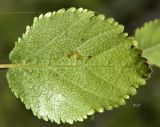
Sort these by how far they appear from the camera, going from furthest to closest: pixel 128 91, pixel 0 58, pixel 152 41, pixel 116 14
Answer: pixel 116 14 < pixel 0 58 < pixel 152 41 < pixel 128 91

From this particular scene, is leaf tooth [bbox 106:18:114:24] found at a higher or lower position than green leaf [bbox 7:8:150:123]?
higher

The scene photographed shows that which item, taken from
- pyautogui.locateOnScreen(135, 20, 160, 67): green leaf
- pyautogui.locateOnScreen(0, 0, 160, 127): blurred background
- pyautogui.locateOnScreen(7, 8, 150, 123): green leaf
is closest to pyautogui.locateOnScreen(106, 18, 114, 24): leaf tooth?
pyautogui.locateOnScreen(7, 8, 150, 123): green leaf

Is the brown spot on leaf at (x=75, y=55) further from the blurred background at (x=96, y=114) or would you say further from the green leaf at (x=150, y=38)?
the blurred background at (x=96, y=114)

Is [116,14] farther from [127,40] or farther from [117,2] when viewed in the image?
[127,40]

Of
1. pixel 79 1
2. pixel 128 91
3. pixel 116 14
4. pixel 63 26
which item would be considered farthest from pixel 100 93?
pixel 116 14

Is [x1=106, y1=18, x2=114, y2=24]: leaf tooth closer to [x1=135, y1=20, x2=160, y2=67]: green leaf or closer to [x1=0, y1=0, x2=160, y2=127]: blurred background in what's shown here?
[x1=135, y1=20, x2=160, y2=67]: green leaf

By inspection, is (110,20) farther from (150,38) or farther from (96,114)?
(96,114)
